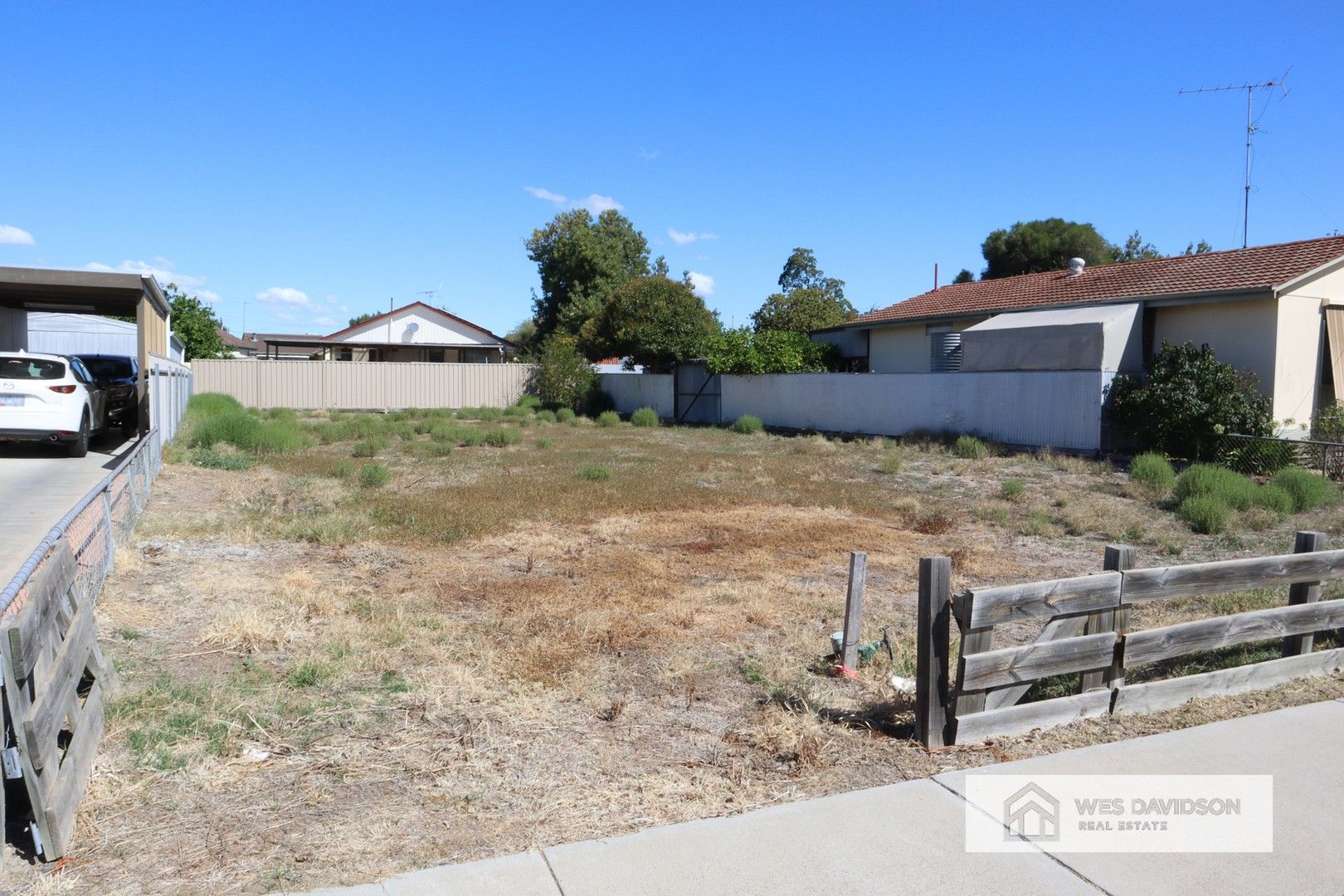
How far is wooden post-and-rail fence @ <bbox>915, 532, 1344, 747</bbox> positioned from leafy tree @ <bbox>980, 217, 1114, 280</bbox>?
47429mm

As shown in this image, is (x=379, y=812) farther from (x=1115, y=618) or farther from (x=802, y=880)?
(x=1115, y=618)

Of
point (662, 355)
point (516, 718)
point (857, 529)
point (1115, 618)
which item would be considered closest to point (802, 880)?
point (516, 718)

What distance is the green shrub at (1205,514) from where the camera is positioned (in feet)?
43.4

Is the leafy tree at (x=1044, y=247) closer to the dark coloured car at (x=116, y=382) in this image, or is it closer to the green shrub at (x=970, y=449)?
the green shrub at (x=970, y=449)

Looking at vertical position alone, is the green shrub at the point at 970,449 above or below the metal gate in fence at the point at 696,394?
below

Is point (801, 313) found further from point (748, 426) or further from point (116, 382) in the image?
point (116, 382)

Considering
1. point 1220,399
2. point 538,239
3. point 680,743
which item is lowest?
point 680,743

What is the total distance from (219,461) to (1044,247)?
4560 cm

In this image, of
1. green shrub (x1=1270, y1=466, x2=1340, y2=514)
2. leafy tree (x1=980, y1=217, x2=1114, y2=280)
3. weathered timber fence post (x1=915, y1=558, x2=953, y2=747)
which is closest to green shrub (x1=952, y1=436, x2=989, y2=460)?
green shrub (x1=1270, y1=466, x2=1340, y2=514)

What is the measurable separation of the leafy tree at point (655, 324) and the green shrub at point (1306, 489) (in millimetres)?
23611

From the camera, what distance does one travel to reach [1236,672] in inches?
247

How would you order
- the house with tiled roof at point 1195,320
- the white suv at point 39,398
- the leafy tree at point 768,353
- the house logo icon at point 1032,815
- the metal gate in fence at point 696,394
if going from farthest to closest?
the metal gate in fence at point 696,394 < the leafy tree at point 768,353 < the house with tiled roof at point 1195,320 < the white suv at point 39,398 < the house logo icon at point 1032,815

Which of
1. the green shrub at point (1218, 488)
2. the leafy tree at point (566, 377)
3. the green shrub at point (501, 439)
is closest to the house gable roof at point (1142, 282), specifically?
the green shrub at point (1218, 488)

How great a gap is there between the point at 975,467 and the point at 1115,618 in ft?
51.5
